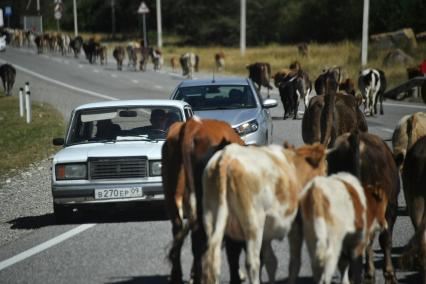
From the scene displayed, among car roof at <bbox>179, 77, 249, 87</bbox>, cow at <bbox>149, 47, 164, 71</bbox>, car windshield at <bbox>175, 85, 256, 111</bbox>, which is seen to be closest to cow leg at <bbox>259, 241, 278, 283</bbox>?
car windshield at <bbox>175, 85, 256, 111</bbox>

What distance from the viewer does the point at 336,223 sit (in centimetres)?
745

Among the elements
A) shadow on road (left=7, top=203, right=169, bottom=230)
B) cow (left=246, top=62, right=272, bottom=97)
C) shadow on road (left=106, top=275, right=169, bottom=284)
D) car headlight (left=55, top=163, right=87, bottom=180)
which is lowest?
cow (left=246, top=62, right=272, bottom=97)

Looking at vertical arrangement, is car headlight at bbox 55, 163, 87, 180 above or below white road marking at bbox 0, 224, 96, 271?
above

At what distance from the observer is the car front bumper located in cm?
1230

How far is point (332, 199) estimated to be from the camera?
7512 millimetres

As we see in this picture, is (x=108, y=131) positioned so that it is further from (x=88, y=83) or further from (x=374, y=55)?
(x=374, y=55)

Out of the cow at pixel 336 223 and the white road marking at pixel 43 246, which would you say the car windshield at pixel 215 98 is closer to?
the white road marking at pixel 43 246

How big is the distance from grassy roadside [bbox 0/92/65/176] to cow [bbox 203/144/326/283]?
12936 millimetres

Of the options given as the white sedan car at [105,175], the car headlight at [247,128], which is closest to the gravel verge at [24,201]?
the white sedan car at [105,175]

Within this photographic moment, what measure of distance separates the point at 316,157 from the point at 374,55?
46424 millimetres

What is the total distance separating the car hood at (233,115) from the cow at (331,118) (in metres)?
1.74

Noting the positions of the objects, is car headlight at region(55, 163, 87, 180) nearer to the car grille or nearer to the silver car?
the car grille

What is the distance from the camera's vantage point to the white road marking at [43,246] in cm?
1059

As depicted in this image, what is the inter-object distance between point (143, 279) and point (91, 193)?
10.2ft
